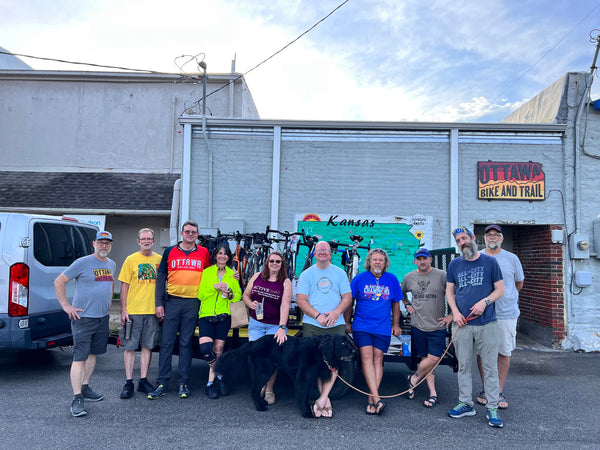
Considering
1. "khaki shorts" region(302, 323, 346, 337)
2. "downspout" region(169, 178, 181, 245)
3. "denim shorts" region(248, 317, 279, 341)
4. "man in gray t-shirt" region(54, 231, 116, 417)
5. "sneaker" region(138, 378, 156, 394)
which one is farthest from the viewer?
"downspout" region(169, 178, 181, 245)

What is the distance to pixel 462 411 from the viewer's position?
168 inches

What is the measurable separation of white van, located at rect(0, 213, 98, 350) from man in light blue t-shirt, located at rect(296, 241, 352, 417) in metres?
3.21

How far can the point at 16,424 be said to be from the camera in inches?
154

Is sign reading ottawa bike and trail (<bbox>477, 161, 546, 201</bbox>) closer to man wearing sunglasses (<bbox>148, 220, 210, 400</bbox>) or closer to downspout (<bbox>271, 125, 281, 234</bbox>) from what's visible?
downspout (<bbox>271, 125, 281, 234</bbox>)

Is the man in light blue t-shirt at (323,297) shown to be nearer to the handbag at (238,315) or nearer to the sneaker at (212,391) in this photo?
the handbag at (238,315)

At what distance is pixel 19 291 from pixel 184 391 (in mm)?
2241

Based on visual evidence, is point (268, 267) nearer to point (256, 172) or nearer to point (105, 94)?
point (256, 172)

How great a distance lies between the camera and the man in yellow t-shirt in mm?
4762

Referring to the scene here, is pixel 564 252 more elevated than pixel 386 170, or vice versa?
pixel 386 170

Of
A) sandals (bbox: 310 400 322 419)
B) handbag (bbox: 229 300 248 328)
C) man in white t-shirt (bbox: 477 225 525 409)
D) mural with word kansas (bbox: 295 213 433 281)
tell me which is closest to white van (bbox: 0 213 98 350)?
handbag (bbox: 229 300 248 328)

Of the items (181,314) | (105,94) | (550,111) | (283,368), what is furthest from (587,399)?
(105,94)

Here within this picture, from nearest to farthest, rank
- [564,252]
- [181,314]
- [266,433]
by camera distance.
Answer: [266,433], [181,314], [564,252]

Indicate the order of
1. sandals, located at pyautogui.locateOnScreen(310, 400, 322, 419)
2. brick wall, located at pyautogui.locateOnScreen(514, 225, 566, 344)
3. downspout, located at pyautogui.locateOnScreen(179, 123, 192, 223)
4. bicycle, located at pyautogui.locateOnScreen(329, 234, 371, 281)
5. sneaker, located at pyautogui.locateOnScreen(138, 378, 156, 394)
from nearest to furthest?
sandals, located at pyautogui.locateOnScreen(310, 400, 322, 419), sneaker, located at pyautogui.locateOnScreen(138, 378, 156, 394), bicycle, located at pyautogui.locateOnScreen(329, 234, 371, 281), brick wall, located at pyautogui.locateOnScreen(514, 225, 566, 344), downspout, located at pyautogui.locateOnScreen(179, 123, 192, 223)

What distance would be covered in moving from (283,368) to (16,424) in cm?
250
